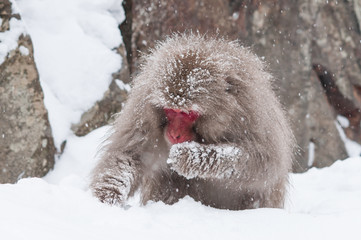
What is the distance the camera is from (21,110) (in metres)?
4.43

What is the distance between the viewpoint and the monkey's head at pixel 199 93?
2.61 meters

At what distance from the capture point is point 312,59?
19.9 ft

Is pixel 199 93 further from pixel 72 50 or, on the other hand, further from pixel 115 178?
pixel 72 50

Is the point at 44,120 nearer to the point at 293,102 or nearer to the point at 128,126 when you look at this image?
the point at 128,126

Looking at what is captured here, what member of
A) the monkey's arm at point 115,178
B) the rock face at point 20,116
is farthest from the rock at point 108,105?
the monkey's arm at point 115,178

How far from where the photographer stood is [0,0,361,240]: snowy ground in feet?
5.87

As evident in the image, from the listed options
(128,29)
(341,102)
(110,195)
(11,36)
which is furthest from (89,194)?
(341,102)

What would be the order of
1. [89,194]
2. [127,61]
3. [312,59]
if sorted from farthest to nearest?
1. [312,59]
2. [127,61]
3. [89,194]

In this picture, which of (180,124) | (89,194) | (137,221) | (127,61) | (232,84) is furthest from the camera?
(127,61)

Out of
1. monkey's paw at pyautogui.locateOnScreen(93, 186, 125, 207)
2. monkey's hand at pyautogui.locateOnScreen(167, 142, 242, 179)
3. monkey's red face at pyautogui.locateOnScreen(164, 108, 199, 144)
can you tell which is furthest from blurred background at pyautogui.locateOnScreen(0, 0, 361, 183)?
monkey's paw at pyautogui.locateOnScreen(93, 186, 125, 207)

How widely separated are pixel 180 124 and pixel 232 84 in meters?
0.39

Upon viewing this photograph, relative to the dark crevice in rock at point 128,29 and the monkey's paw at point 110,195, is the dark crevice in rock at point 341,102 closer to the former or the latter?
the dark crevice in rock at point 128,29

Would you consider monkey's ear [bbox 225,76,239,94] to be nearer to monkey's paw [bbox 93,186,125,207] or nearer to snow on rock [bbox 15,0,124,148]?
monkey's paw [bbox 93,186,125,207]

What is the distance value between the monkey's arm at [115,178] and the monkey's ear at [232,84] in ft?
2.42
